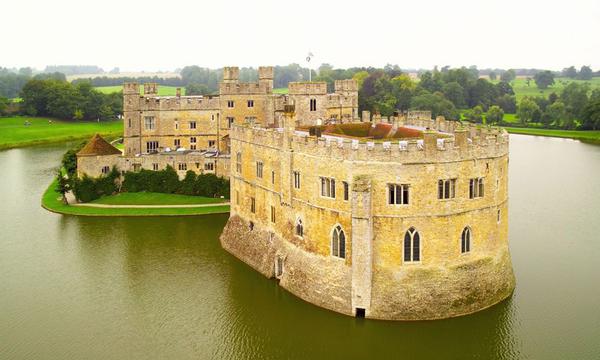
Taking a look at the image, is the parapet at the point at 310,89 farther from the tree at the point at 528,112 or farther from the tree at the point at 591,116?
the tree at the point at 528,112

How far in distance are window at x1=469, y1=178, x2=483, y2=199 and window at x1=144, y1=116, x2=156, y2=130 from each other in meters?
44.2

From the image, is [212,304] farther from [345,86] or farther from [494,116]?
[494,116]

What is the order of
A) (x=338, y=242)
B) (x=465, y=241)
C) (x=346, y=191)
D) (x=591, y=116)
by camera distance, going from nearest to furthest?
(x=465, y=241)
(x=346, y=191)
(x=338, y=242)
(x=591, y=116)

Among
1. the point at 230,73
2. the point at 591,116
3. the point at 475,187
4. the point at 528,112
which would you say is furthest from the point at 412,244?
the point at 528,112

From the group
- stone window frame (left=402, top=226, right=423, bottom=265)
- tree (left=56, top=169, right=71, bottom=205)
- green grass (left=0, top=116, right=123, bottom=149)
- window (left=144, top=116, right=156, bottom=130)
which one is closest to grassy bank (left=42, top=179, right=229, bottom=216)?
tree (left=56, top=169, right=71, bottom=205)

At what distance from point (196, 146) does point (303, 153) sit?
3484 cm

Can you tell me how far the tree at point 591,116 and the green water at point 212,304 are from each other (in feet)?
245

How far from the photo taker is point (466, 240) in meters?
35.9

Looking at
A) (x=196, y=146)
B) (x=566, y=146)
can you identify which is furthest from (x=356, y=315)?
(x=566, y=146)

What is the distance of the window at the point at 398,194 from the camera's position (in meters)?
34.8

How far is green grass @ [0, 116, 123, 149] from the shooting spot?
121 metres

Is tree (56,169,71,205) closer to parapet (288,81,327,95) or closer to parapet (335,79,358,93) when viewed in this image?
parapet (288,81,327,95)

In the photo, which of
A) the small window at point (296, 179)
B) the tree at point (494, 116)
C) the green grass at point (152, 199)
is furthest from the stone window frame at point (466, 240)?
the tree at point (494, 116)

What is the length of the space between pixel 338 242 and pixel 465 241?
696 centimetres
